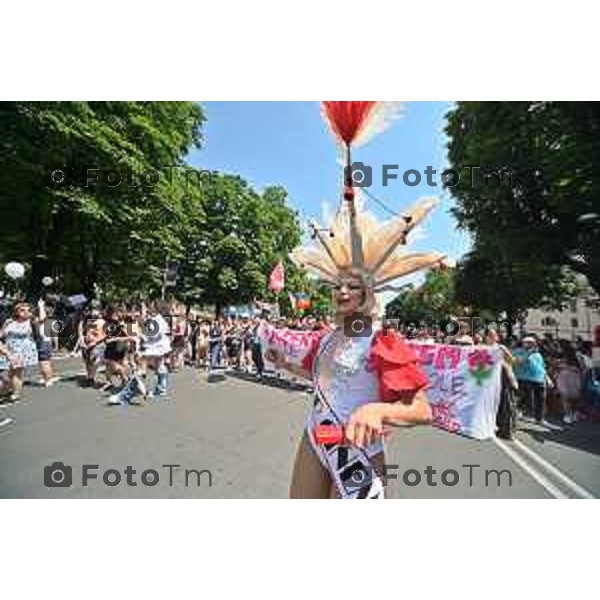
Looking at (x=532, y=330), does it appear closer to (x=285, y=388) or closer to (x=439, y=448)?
(x=439, y=448)

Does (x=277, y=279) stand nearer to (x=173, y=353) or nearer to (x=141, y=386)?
(x=173, y=353)

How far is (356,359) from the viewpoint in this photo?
3102mm

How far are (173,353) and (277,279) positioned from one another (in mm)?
802

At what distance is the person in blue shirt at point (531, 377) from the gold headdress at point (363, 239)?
1.37 m

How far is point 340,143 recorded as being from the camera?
3631mm

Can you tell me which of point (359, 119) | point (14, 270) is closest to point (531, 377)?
point (359, 119)

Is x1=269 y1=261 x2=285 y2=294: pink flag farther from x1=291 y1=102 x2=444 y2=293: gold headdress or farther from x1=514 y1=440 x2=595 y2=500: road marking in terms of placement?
x1=514 y1=440 x2=595 y2=500: road marking

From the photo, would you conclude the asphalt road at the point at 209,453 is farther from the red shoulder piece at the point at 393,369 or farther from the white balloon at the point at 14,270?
the white balloon at the point at 14,270

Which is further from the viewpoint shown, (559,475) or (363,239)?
(559,475)

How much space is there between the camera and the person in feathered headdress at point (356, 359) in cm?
289

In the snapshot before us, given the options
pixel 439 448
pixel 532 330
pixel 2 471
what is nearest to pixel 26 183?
pixel 2 471

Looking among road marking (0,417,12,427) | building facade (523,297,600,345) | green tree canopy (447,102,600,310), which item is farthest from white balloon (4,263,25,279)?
building facade (523,297,600,345)

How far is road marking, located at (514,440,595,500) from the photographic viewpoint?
3.91m
